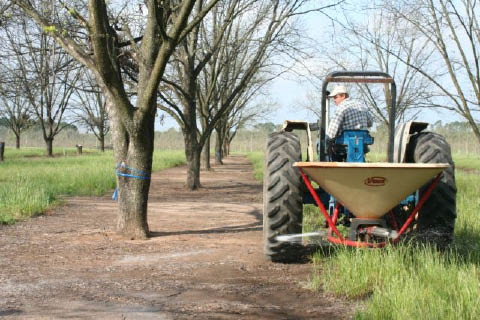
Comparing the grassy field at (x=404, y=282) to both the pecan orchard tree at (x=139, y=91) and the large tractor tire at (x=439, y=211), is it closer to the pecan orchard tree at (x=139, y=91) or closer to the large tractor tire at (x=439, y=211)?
the large tractor tire at (x=439, y=211)

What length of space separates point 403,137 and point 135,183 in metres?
3.63

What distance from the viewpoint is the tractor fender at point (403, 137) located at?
6180mm

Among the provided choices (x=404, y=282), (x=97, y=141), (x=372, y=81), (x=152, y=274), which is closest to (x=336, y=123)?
(x=372, y=81)

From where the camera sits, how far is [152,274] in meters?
5.61

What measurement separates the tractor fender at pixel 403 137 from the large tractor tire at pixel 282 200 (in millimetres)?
1227

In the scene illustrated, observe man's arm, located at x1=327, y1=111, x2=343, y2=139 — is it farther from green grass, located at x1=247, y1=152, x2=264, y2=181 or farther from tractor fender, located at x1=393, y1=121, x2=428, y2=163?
green grass, located at x1=247, y1=152, x2=264, y2=181

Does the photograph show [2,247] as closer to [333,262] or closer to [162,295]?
[162,295]

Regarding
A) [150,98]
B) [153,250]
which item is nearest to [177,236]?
[153,250]

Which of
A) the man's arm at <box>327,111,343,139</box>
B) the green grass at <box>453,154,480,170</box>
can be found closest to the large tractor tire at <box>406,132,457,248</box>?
the man's arm at <box>327,111,343,139</box>

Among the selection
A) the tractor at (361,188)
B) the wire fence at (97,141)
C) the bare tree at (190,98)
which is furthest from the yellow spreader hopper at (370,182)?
the wire fence at (97,141)

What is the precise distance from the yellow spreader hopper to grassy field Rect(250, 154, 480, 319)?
27 centimetres

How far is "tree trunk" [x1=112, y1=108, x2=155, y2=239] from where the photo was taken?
787 cm

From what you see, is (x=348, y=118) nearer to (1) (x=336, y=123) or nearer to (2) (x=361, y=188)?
(1) (x=336, y=123)

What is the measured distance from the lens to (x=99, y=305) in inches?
174
